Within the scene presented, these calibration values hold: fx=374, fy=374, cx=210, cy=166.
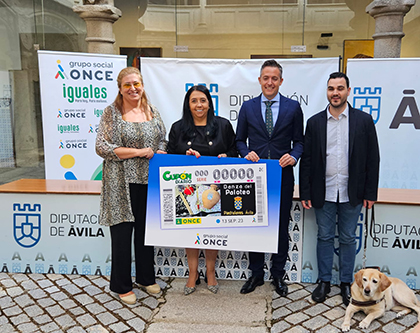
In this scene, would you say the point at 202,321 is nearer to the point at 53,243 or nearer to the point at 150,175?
the point at 150,175

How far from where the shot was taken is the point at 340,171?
3.10m

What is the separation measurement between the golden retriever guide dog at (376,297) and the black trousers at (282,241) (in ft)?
2.16

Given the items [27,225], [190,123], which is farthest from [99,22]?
[190,123]

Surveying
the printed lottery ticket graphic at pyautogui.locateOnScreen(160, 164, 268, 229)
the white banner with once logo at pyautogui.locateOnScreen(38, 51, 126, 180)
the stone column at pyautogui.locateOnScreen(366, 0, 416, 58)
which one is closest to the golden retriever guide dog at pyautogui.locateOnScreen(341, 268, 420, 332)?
the printed lottery ticket graphic at pyautogui.locateOnScreen(160, 164, 268, 229)

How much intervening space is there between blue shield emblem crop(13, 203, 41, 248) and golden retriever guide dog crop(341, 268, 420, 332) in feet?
9.63

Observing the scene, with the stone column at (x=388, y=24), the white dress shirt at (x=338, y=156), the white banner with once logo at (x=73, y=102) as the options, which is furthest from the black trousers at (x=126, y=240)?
the stone column at (x=388, y=24)

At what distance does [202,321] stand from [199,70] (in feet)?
11.9

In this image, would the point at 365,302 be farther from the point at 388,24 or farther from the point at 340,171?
the point at 388,24

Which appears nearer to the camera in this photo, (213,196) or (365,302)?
(365,302)

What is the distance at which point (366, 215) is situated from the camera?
3309 mm

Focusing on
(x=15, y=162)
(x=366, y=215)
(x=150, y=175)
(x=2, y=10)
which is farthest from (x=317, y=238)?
(x=2, y=10)

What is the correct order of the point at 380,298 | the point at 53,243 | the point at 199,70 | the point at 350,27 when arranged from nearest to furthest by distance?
1. the point at 380,298
2. the point at 53,243
3. the point at 199,70
4. the point at 350,27

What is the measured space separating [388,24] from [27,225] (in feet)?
18.5

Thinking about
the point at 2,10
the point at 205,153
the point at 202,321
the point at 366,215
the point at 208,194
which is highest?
the point at 2,10
